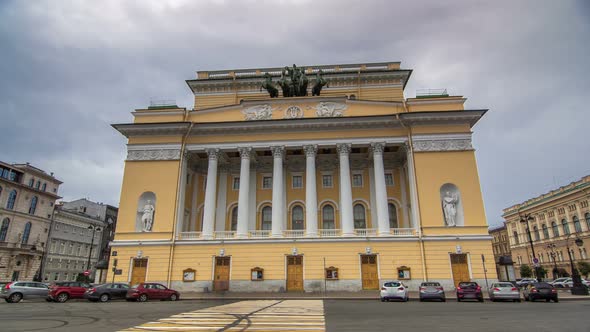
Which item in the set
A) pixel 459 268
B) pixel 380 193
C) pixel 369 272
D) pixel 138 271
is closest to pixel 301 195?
pixel 380 193

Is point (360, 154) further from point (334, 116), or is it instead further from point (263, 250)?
point (263, 250)

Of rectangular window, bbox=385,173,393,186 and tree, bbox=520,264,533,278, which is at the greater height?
rectangular window, bbox=385,173,393,186

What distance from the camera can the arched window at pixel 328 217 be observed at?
114 feet

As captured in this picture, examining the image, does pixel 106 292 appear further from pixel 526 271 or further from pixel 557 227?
pixel 526 271

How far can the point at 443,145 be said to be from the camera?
30750mm

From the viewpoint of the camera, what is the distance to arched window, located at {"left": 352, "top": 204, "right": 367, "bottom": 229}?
34547 mm

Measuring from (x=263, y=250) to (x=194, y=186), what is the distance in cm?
1140

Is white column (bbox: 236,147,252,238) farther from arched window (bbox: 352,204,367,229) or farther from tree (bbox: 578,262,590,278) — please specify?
tree (bbox: 578,262,590,278)

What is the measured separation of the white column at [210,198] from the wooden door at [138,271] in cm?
526

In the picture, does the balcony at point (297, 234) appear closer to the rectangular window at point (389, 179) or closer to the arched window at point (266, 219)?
the arched window at point (266, 219)

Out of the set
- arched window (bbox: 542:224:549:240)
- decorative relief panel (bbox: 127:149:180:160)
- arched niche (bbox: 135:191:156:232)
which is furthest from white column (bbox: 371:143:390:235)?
arched window (bbox: 542:224:549:240)

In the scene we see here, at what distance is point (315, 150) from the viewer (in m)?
Result: 32.2

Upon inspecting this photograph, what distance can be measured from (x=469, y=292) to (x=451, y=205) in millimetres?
9441

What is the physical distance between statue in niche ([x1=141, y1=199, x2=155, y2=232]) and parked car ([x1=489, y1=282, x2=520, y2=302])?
25440 millimetres
